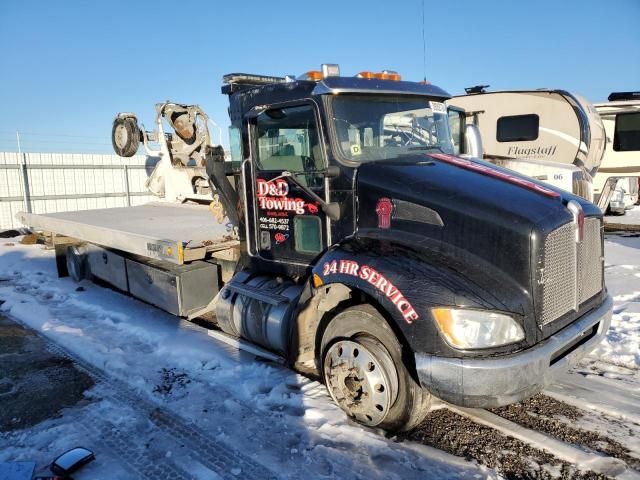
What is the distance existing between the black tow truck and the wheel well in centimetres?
1

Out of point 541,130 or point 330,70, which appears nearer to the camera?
point 330,70

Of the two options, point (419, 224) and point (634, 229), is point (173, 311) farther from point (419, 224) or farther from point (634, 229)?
point (634, 229)

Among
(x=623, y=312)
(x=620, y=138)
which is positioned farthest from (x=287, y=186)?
(x=620, y=138)

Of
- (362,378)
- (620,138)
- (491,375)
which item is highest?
(620,138)

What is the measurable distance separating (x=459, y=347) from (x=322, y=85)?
2.19m

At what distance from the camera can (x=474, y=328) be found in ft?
9.43

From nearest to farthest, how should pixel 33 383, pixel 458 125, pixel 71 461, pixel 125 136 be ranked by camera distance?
pixel 71 461 → pixel 33 383 → pixel 458 125 → pixel 125 136

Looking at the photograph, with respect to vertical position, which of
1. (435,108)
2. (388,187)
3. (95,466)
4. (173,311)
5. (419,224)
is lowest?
(95,466)

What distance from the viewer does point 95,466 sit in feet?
10.3

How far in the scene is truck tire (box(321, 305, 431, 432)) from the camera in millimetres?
3234

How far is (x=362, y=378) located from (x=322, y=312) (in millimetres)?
713

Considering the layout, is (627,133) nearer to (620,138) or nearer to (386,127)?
(620,138)

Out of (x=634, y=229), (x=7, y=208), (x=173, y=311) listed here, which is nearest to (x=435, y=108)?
(x=173, y=311)

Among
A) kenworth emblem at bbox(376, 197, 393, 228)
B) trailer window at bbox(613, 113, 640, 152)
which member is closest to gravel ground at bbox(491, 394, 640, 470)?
kenworth emblem at bbox(376, 197, 393, 228)
